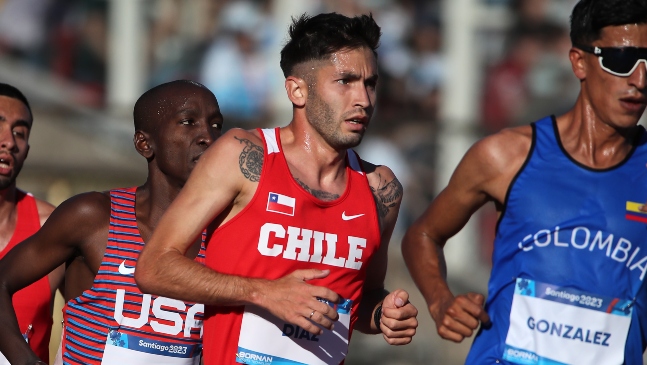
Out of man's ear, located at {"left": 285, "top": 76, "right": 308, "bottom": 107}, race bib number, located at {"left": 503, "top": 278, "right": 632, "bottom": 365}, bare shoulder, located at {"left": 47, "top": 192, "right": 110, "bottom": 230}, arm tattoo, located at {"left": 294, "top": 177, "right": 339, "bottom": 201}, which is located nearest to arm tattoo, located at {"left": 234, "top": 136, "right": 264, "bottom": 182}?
arm tattoo, located at {"left": 294, "top": 177, "right": 339, "bottom": 201}

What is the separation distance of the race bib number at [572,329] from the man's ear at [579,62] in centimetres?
103

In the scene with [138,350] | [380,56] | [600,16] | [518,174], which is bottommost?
[138,350]

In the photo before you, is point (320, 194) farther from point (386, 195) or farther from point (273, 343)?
point (273, 343)

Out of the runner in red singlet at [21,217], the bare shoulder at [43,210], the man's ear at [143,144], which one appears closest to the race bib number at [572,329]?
the man's ear at [143,144]

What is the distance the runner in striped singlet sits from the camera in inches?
173

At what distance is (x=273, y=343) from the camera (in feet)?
13.3

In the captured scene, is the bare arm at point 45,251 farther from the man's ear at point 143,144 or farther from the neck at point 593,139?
the neck at point 593,139

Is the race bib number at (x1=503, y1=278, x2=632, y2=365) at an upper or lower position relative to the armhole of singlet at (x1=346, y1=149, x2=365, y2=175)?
lower

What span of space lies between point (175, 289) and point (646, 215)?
2101 mm

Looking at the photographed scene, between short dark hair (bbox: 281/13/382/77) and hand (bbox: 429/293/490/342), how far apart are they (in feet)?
3.74

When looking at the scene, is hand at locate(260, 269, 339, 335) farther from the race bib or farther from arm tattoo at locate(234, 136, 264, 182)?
the race bib

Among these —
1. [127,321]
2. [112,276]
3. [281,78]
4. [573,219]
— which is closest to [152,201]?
[112,276]

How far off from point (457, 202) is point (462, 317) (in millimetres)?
708

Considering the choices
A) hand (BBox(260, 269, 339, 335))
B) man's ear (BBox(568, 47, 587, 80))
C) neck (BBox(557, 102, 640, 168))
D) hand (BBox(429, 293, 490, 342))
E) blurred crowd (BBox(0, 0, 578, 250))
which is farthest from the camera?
blurred crowd (BBox(0, 0, 578, 250))
